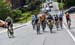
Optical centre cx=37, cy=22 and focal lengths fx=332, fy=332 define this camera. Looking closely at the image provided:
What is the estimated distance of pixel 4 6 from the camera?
55.6 meters

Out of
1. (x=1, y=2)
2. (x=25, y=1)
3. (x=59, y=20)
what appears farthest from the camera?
(x=25, y=1)

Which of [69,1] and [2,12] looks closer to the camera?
[2,12]

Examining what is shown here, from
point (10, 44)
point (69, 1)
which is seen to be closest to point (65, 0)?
point (69, 1)

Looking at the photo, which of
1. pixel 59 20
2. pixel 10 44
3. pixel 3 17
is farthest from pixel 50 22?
pixel 3 17

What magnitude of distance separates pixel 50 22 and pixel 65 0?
5405 cm

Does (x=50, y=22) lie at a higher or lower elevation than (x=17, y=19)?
higher

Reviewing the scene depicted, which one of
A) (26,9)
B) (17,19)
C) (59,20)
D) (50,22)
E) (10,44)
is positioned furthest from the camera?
(26,9)

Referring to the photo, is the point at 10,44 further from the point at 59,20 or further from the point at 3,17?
the point at 3,17

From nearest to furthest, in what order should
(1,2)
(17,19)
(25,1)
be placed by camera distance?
(1,2), (17,19), (25,1)

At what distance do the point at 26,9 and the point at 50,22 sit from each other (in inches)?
1986

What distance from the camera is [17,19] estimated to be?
58656 mm

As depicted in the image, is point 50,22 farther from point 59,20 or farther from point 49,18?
point 59,20

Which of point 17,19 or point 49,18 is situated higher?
point 49,18

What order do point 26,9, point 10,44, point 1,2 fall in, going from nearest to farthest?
point 10,44
point 1,2
point 26,9
